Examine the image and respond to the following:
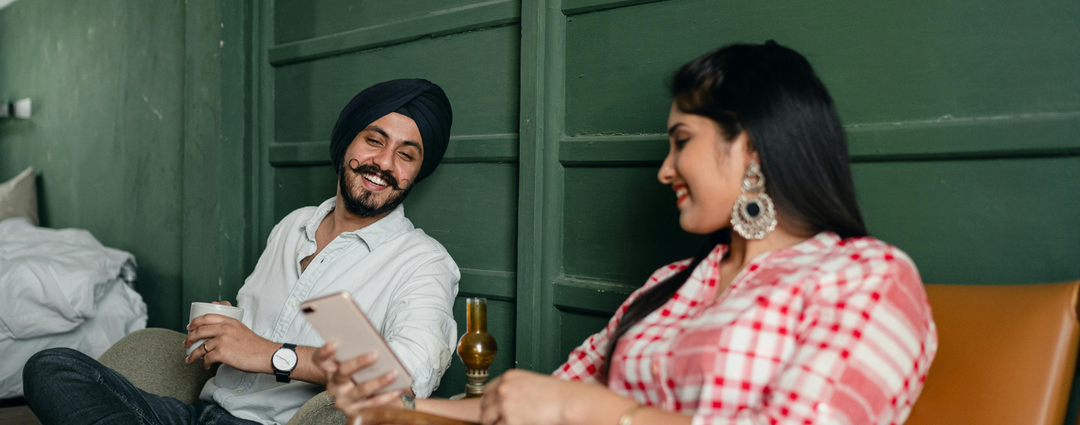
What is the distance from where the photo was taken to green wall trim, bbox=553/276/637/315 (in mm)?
1692

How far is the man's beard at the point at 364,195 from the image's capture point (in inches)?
71.8

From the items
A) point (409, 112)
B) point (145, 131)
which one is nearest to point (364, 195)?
point (409, 112)

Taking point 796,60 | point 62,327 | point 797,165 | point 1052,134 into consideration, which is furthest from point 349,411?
point 62,327

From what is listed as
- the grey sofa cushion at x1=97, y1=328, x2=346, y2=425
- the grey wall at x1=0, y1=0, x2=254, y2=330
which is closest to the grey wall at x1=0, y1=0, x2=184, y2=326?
the grey wall at x1=0, y1=0, x2=254, y2=330

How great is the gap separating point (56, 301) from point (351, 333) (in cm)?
225

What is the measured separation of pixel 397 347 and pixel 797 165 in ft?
3.00

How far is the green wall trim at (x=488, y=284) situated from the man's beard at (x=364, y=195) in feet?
1.04

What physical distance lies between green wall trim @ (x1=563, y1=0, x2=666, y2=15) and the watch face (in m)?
1.09

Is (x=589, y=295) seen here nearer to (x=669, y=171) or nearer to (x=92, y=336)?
(x=669, y=171)

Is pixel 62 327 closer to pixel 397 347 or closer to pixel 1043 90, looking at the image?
pixel 397 347

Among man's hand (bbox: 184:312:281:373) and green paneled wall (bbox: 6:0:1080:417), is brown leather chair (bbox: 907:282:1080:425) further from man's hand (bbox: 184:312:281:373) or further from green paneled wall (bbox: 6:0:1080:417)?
man's hand (bbox: 184:312:281:373)

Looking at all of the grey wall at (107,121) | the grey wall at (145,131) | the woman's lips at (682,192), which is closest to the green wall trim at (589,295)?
the woman's lips at (682,192)

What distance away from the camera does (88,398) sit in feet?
4.99

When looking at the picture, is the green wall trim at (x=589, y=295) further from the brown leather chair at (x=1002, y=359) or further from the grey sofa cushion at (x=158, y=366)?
the grey sofa cushion at (x=158, y=366)
